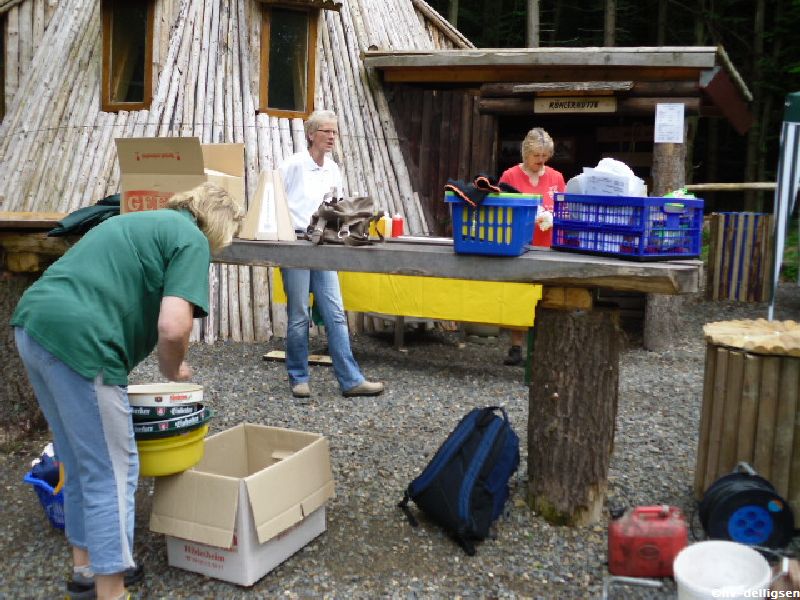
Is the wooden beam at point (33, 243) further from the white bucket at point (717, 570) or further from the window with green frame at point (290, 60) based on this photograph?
Answer: the window with green frame at point (290, 60)

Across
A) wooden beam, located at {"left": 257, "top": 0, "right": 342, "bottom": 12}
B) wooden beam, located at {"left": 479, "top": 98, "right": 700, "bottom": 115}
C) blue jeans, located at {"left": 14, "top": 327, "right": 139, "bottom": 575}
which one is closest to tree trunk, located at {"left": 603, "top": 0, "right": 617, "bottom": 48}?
wooden beam, located at {"left": 479, "top": 98, "right": 700, "bottom": 115}

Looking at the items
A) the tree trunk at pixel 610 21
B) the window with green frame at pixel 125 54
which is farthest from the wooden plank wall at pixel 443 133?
the tree trunk at pixel 610 21

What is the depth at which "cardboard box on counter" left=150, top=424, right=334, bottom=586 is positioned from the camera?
297 cm

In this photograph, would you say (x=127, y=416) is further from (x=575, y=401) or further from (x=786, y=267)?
(x=786, y=267)

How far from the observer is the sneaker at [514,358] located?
271 inches

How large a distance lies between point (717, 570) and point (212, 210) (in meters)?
2.21

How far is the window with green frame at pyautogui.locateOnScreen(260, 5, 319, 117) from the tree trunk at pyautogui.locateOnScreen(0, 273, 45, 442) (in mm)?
4123

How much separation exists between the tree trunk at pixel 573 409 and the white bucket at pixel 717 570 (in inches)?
33.2

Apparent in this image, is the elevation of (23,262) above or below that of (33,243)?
below

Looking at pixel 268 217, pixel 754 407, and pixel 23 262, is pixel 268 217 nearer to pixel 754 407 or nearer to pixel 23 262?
pixel 23 262

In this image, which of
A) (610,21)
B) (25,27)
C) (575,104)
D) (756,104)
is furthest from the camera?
(756,104)

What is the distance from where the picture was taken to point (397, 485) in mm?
4020

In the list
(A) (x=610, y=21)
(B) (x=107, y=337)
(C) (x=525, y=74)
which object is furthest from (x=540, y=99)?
(A) (x=610, y=21)

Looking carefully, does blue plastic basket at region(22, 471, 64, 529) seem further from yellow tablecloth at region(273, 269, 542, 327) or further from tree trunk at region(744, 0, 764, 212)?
tree trunk at region(744, 0, 764, 212)
